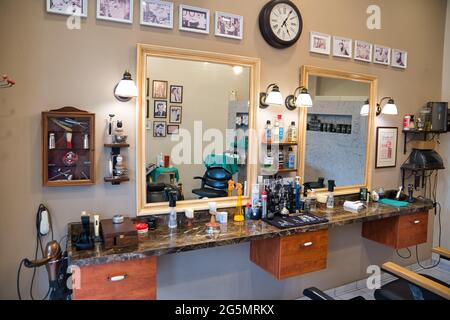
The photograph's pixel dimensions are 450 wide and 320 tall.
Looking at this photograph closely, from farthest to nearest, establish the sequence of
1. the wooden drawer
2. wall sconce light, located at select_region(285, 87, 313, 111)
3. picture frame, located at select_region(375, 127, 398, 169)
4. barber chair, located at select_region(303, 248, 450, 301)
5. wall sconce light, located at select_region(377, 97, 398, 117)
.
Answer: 1. picture frame, located at select_region(375, 127, 398, 169)
2. wall sconce light, located at select_region(377, 97, 398, 117)
3. wall sconce light, located at select_region(285, 87, 313, 111)
4. barber chair, located at select_region(303, 248, 450, 301)
5. the wooden drawer

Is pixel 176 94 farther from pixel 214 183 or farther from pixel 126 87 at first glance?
pixel 214 183

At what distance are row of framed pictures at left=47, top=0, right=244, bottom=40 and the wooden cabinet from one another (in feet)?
4.71

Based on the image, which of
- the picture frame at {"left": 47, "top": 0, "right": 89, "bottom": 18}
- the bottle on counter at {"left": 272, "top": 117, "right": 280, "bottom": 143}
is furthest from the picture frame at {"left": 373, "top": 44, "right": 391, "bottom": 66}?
the picture frame at {"left": 47, "top": 0, "right": 89, "bottom": 18}

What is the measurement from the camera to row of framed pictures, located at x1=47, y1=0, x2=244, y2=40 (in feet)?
6.06

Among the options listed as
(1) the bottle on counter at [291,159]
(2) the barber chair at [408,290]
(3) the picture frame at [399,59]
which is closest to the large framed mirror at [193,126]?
(1) the bottle on counter at [291,159]

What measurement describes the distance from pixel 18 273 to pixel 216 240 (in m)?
1.11

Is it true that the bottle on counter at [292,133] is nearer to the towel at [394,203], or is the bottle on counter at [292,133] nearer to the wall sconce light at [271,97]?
the wall sconce light at [271,97]

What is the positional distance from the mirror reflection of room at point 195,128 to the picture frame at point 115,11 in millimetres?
269

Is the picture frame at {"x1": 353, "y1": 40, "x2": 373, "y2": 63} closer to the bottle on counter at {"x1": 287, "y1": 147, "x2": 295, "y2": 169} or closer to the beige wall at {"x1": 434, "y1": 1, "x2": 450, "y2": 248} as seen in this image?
the bottle on counter at {"x1": 287, "y1": 147, "x2": 295, "y2": 169}

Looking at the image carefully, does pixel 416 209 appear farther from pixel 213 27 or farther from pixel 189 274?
pixel 213 27

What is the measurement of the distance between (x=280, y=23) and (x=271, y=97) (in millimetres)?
Result: 576

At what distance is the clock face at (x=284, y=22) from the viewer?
2.40 meters
